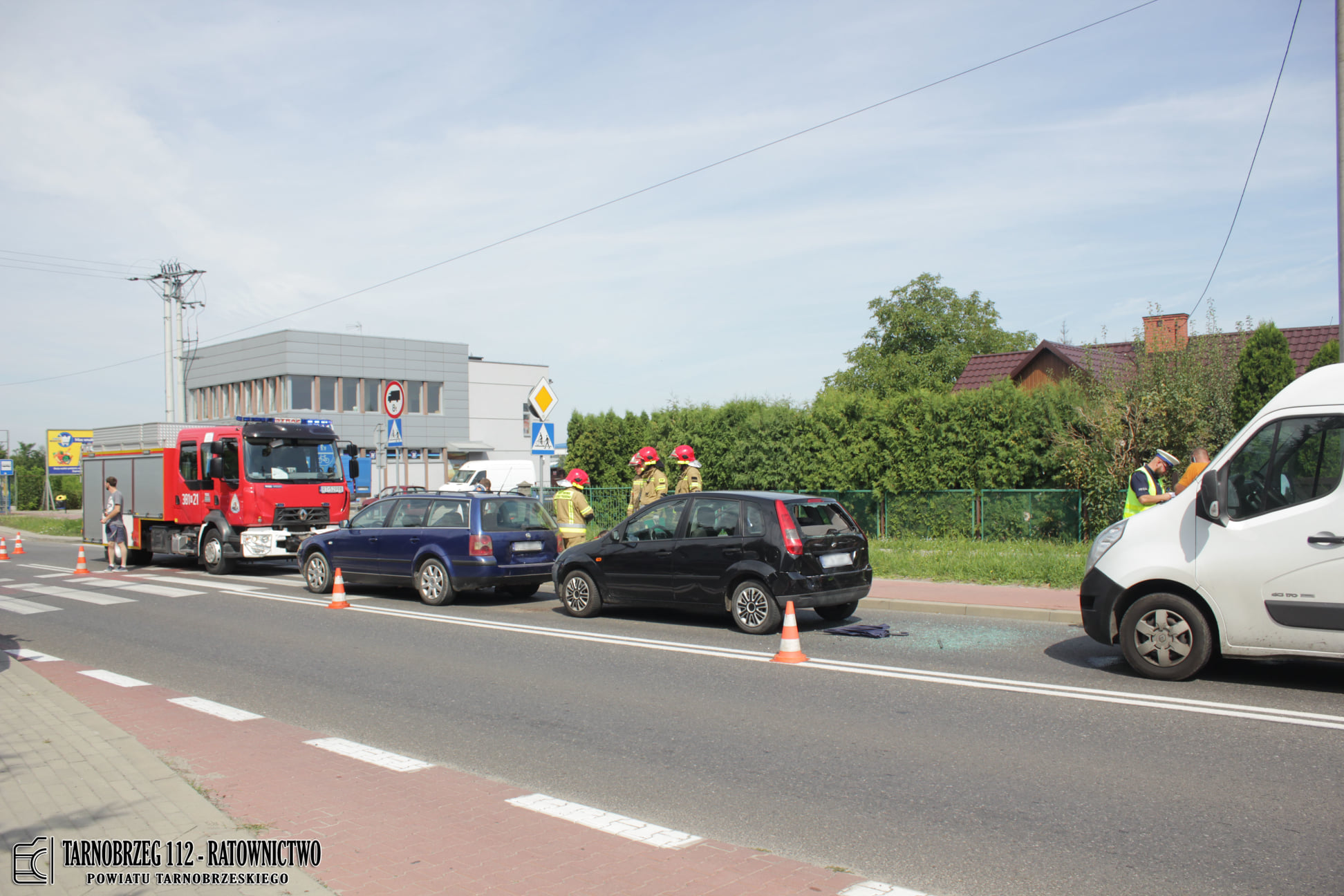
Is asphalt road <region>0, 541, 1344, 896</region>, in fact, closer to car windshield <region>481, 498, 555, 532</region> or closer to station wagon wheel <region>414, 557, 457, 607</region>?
station wagon wheel <region>414, 557, 457, 607</region>

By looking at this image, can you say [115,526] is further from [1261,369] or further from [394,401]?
[1261,369]

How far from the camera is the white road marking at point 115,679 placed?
8.43m

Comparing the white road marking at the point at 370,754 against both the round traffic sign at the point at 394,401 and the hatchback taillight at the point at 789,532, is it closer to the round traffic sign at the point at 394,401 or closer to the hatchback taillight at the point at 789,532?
the hatchback taillight at the point at 789,532

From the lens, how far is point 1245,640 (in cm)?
737

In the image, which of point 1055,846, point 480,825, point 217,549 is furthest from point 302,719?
point 217,549

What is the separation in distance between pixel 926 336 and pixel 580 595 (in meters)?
50.6

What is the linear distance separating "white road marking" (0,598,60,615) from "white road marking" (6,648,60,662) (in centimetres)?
392

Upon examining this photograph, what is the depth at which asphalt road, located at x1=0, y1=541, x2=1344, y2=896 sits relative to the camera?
175 inches

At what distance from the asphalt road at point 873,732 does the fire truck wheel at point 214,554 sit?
7.12 metres

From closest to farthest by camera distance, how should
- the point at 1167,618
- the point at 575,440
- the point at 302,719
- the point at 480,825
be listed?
the point at 480,825, the point at 302,719, the point at 1167,618, the point at 575,440

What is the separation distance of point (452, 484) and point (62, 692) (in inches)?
935

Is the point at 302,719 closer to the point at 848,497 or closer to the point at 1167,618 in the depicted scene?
the point at 1167,618

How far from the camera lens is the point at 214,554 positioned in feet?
62.2

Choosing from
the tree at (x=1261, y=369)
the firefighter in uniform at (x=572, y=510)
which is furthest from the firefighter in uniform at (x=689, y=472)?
the tree at (x=1261, y=369)
